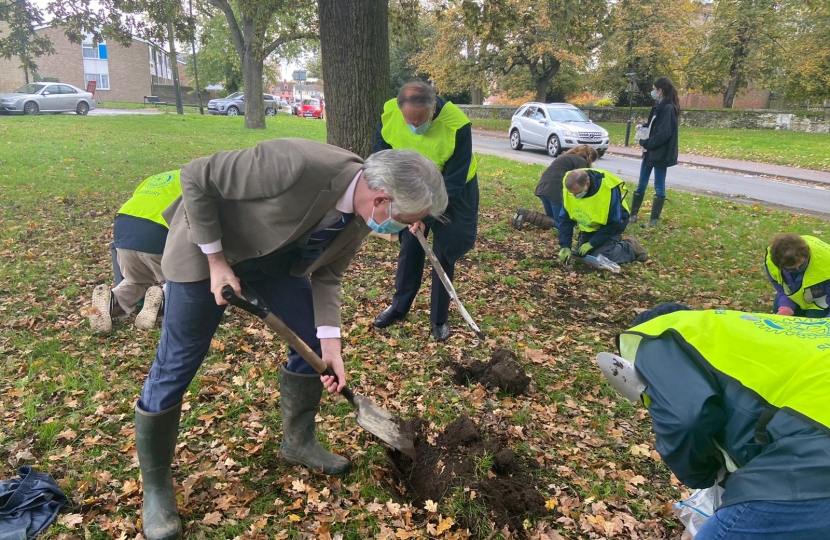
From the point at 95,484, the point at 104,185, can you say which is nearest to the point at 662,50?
the point at 104,185

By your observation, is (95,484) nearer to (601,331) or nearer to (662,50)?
(601,331)

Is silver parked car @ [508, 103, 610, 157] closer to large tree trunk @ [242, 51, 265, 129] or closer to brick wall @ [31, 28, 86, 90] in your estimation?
large tree trunk @ [242, 51, 265, 129]

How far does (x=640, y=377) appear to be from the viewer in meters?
1.81

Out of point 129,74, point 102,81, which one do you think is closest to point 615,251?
point 129,74

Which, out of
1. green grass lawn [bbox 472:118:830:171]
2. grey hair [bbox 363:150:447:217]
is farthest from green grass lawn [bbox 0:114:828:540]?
green grass lawn [bbox 472:118:830:171]

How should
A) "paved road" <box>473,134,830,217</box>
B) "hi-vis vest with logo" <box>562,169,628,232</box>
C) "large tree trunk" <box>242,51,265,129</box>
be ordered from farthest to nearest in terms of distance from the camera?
"large tree trunk" <box>242,51,265,129</box>, "paved road" <box>473,134,830,217</box>, "hi-vis vest with logo" <box>562,169,628,232</box>

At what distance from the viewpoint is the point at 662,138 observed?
7516mm

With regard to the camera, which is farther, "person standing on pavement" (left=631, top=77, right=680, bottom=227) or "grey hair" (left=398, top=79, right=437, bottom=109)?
"person standing on pavement" (left=631, top=77, right=680, bottom=227)

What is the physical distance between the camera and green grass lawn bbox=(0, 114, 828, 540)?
2623 millimetres

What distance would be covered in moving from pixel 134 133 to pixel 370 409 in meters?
15.8

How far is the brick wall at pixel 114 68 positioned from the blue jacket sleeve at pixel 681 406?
54.9m

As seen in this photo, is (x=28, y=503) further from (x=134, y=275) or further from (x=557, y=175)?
(x=557, y=175)

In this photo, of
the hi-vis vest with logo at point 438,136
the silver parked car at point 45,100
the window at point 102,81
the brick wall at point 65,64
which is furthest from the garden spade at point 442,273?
the window at point 102,81

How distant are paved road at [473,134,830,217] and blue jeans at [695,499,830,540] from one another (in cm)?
984
